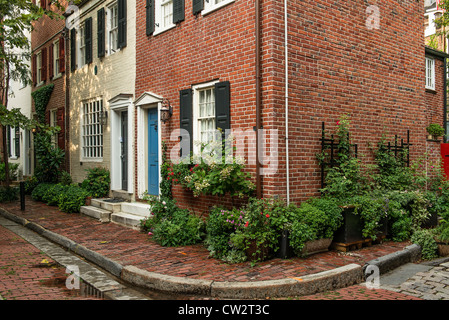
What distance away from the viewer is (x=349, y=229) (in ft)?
22.5

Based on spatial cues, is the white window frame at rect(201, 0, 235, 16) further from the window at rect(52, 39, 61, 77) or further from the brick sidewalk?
the window at rect(52, 39, 61, 77)

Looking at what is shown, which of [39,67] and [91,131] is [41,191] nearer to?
[91,131]

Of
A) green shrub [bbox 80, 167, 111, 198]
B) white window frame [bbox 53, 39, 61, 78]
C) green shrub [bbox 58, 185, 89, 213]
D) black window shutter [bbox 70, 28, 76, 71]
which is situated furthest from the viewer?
white window frame [bbox 53, 39, 61, 78]

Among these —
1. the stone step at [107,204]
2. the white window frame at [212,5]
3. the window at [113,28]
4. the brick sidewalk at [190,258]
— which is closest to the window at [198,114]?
the white window frame at [212,5]

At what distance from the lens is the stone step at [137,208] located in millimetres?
9570

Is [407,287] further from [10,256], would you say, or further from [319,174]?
[10,256]

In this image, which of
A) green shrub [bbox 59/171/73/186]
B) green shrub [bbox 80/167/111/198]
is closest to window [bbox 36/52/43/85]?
green shrub [bbox 59/171/73/186]

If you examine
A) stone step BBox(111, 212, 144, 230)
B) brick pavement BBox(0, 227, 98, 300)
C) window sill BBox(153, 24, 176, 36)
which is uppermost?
window sill BBox(153, 24, 176, 36)

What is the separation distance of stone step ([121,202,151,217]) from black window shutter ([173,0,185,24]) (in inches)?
167

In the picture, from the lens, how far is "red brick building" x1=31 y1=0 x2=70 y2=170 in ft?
49.9

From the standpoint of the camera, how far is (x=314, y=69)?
7.59m

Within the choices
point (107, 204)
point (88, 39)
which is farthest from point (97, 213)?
point (88, 39)

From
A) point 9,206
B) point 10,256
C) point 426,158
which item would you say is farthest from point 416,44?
point 9,206

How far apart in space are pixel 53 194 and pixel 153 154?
5.13m
